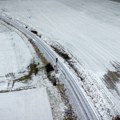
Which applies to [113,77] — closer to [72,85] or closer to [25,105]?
[72,85]

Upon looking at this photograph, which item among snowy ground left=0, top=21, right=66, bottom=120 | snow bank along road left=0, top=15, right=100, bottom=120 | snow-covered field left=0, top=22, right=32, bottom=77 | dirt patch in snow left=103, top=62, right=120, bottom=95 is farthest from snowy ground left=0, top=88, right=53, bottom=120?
dirt patch in snow left=103, top=62, right=120, bottom=95

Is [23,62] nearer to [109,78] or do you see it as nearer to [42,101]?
[42,101]

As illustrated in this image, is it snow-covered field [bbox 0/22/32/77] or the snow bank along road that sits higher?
the snow bank along road

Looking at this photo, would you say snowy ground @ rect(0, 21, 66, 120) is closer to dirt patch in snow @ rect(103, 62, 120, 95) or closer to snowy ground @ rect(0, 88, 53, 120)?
snowy ground @ rect(0, 88, 53, 120)

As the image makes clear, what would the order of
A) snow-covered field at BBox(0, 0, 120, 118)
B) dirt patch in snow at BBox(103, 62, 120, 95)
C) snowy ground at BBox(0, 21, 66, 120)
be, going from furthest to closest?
snow-covered field at BBox(0, 0, 120, 118) → dirt patch in snow at BBox(103, 62, 120, 95) → snowy ground at BBox(0, 21, 66, 120)

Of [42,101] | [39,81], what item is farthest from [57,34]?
[42,101]

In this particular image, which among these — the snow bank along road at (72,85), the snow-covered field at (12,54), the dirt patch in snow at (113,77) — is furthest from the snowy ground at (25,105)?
the dirt patch in snow at (113,77)

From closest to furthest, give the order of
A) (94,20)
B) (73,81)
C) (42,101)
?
(42,101)
(73,81)
(94,20)
